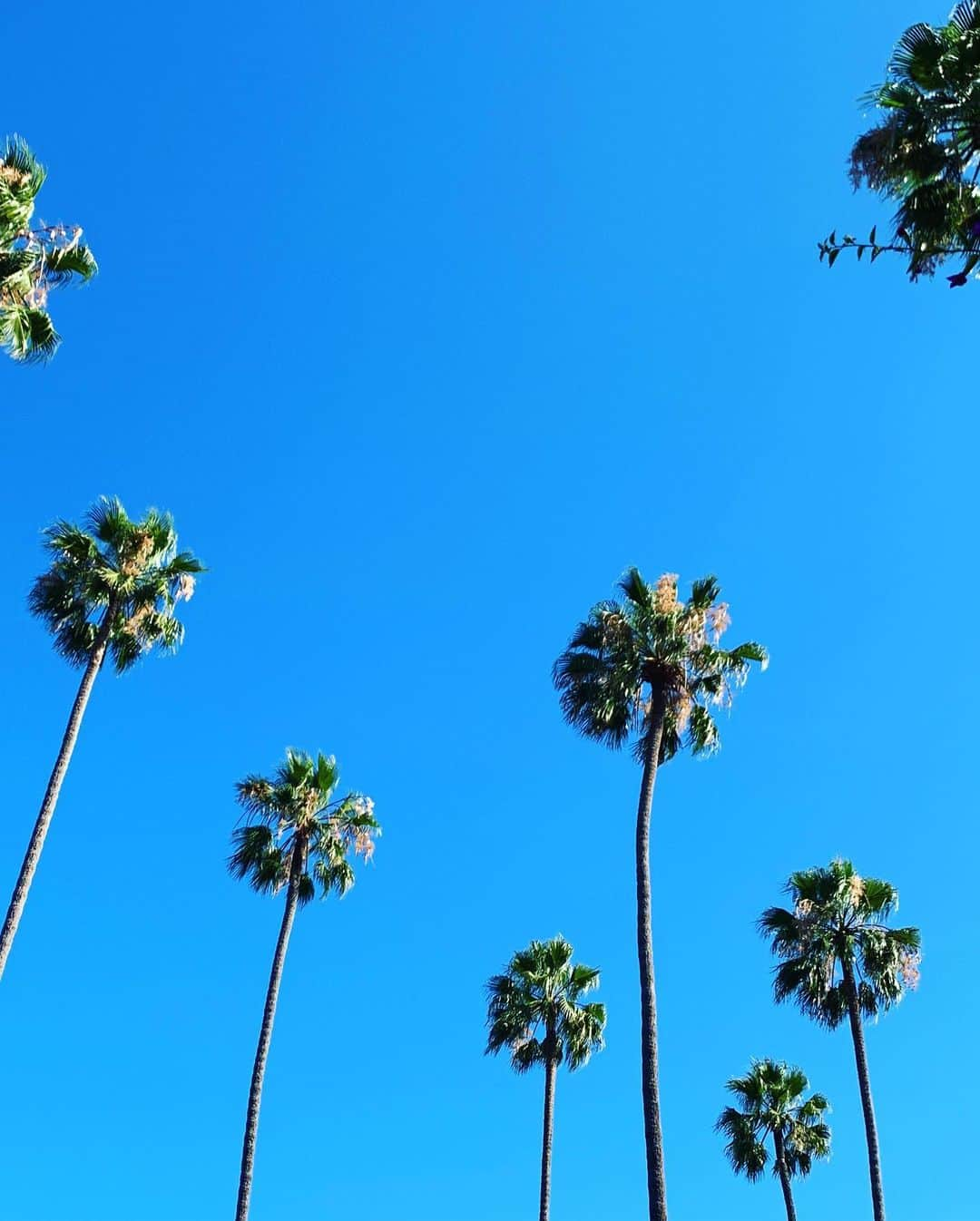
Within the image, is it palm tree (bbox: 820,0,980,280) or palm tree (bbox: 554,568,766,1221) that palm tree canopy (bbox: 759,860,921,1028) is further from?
palm tree (bbox: 820,0,980,280)

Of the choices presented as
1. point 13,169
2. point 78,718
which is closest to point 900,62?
point 13,169

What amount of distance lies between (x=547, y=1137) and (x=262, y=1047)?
1012cm

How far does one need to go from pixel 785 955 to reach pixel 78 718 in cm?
2009

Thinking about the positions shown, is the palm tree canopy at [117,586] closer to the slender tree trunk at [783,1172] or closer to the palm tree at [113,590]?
the palm tree at [113,590]

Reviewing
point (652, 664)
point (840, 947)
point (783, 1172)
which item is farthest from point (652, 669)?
point (783, 1172)

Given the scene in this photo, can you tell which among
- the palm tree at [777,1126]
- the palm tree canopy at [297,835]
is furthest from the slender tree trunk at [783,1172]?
the palm tree canopy at [297,835]

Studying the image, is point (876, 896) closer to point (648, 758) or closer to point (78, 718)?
point (648, 758)

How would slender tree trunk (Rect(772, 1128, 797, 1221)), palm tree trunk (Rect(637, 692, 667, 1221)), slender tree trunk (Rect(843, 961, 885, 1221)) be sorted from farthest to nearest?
slender tree trunk (Rect(772, 1128, 797, 1221)), slender tree trunk (Rect(843, 961, 885, 1221)), palm tree trunk (Rect(637, 692, 667, 1221))

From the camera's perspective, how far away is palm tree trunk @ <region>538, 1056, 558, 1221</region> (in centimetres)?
3145

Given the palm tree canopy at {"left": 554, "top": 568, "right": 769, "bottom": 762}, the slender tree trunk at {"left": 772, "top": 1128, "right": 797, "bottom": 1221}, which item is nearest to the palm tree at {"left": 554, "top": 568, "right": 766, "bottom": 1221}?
the palm tree canopy at {"left": 554, "top": 568, "right": 769, "bottom": 762}

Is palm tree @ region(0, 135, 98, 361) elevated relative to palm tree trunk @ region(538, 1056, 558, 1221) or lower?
elevated

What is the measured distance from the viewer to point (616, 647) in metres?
26.6

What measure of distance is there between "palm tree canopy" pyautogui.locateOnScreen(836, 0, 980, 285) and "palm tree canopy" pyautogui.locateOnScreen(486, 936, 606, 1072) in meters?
27.3

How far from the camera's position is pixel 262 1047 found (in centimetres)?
2725
